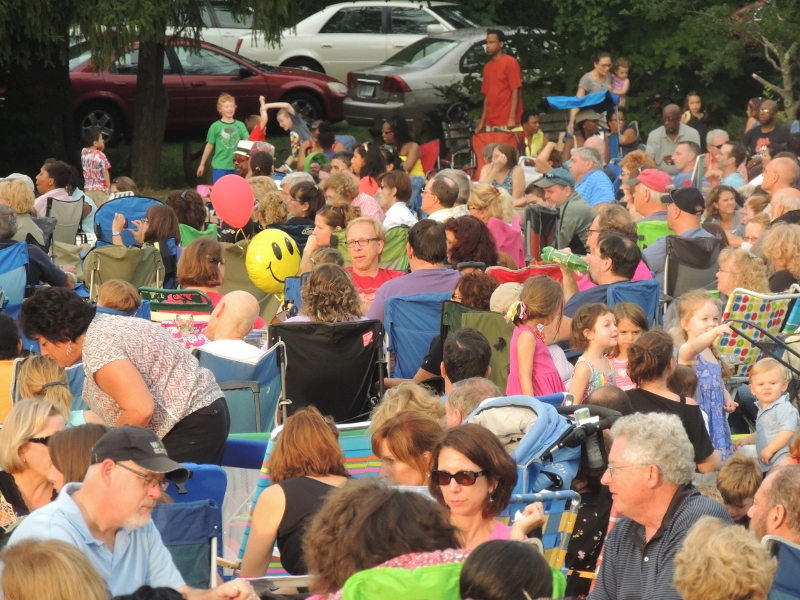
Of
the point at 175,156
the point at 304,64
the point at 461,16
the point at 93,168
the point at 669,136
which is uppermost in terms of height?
the point at 461,16

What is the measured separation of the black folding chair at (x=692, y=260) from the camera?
8.84 m

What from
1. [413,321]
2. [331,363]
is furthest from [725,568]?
[413,321]

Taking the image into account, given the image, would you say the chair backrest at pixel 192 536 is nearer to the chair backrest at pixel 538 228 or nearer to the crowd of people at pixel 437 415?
the crowd of people at pixel 437 415

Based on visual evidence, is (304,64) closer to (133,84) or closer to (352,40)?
(352,40)

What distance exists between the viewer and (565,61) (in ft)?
59.7

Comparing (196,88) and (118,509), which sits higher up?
(196,88)

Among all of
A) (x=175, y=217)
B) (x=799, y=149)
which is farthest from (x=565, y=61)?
(x=175, y=217)

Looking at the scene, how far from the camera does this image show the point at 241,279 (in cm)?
932

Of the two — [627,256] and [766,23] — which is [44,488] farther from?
[766,23]

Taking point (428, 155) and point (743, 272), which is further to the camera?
Result: point (428, 155)

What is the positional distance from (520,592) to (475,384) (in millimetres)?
2288

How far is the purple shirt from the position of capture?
774 cm

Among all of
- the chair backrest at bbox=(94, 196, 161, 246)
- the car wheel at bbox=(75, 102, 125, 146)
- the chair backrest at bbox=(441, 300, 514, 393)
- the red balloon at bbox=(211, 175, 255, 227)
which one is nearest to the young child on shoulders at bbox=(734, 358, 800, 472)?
the chair backrest at bbox=(441, 300, 514, 393)

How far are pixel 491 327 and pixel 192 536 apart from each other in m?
2.98
